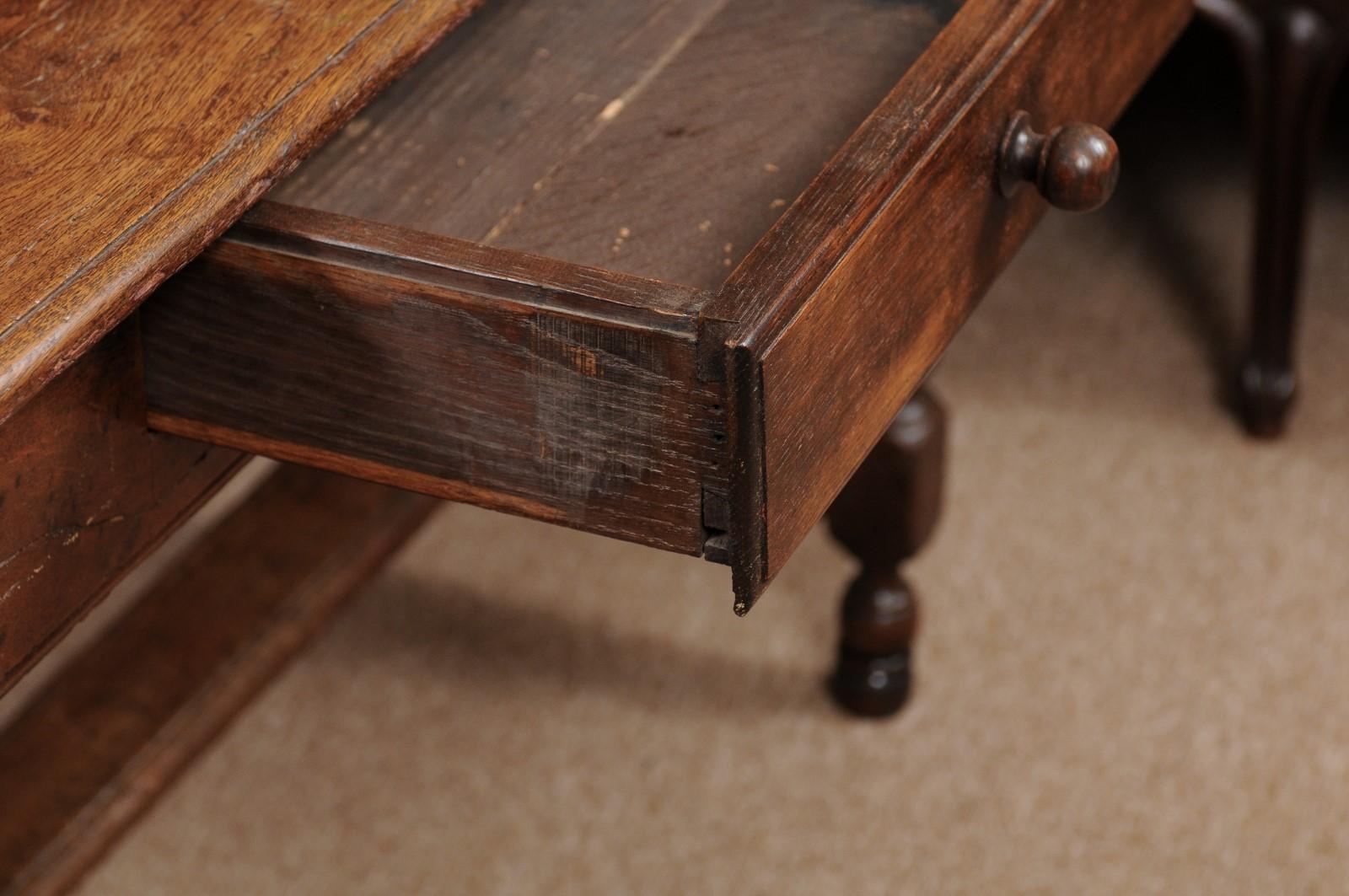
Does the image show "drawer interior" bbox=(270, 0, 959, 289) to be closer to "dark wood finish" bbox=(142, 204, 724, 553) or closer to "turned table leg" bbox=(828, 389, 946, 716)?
"dark wood finish" bbox=(142, 204, 724, 553)

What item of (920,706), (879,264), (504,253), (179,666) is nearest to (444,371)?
(504,253)

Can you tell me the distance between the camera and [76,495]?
0.61 m

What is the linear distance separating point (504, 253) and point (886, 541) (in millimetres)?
546

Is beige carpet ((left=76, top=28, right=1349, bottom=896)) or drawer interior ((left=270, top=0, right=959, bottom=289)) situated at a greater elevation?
drawer interior ((left=270, top=0, right=959, bottom=289))

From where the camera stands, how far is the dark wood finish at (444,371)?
56 cm

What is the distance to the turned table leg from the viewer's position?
3.40 feet

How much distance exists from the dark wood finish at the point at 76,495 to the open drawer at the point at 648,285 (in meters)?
0.02

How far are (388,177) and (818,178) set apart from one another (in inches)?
9.6

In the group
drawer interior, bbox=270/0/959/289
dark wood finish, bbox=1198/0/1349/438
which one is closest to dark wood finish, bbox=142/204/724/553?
drawer interior, bbox=270/0/959/289

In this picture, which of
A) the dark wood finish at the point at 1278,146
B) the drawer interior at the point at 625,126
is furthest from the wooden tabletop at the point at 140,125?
the dark wood finish at the point at 1278,146

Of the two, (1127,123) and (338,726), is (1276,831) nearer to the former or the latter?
(338,726)

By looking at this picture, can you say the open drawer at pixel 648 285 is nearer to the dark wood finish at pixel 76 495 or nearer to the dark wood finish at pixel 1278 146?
the dark wood finish at pixel 76 495

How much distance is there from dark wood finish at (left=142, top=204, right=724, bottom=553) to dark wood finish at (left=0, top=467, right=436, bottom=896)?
0.43 metres

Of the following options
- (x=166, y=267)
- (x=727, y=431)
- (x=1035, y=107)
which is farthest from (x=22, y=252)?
(x=1035, y=107)
